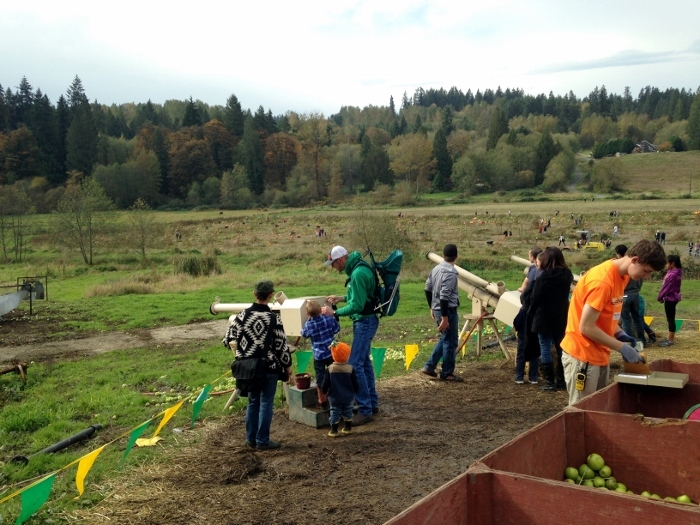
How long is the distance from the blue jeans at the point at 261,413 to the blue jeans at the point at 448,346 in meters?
3.28

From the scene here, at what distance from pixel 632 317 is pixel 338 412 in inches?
290

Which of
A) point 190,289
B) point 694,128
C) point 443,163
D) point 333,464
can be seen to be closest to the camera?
point 333,464

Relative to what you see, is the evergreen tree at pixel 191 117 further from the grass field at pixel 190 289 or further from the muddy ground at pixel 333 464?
the muddy ground at pixel 333 464

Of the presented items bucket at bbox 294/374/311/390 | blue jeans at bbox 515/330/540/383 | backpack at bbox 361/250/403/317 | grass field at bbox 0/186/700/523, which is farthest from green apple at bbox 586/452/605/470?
blue jeans at bbox 515/330/540/383

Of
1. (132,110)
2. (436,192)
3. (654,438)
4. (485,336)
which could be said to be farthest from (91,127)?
(654,438)

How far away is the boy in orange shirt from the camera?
5.24 metres

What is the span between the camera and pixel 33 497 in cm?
544

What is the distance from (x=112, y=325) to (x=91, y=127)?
94.1 m

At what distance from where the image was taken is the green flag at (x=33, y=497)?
5316 millimetres

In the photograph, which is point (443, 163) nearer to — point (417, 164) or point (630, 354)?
point (417, 164)

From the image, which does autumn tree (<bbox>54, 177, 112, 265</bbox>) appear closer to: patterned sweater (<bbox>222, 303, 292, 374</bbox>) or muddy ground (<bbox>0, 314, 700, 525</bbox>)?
muddy ground (<bbox>0, 314, 700, 525</bbox>)

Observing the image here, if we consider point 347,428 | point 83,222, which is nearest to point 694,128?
point 83,222

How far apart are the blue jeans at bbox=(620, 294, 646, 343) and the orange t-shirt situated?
261 inches

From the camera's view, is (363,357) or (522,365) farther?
(522,365)
